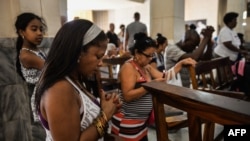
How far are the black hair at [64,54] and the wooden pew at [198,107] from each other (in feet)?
1.32

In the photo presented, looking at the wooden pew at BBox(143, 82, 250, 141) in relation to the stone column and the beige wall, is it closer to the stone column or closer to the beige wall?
the beige wall

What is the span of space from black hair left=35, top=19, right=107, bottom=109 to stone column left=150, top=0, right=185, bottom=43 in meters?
3.27

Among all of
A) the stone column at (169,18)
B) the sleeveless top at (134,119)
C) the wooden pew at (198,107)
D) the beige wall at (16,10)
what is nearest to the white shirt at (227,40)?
the stone column at (169,18)

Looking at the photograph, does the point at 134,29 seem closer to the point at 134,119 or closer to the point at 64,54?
the point at 134,119

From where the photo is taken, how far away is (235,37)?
3611 millimetres

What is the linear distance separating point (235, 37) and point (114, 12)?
7.41 m

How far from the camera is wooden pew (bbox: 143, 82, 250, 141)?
689 millimetres

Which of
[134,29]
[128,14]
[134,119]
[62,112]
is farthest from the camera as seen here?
[128,14]

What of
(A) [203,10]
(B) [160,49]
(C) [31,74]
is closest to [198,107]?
(C) [31,74]

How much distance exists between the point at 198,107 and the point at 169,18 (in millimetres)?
3357

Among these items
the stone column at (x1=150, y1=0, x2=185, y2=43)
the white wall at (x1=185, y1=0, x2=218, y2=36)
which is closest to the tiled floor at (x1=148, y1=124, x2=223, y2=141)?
the stone column at (x1=150, y1=0, x2=185, y2=43)

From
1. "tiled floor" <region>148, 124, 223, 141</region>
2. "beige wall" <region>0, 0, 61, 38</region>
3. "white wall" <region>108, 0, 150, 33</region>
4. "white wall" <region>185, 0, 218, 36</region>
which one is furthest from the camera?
"white wall" <region>185, 0, 218, 36</region>

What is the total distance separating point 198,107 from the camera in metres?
0.82

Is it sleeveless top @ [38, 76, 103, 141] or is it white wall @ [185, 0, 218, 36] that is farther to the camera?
white wall @ [185, 0, 218, 36]
